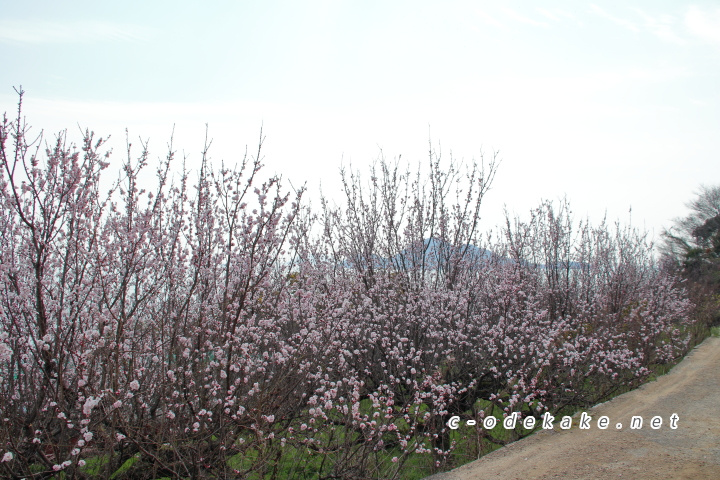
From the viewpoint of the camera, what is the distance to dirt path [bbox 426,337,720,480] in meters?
→ 4.84

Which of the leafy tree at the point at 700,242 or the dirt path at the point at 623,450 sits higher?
the leafy tree at the point at 700,242

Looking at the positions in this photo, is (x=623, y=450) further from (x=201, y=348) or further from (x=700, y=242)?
(x=700, y=242)

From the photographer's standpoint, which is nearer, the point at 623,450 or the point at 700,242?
the point at 623,450

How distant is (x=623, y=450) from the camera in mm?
5418

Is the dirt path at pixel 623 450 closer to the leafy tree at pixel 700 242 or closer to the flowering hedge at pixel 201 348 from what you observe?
the flowering hedge at pixel 201 348

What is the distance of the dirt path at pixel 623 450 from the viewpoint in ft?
15.9

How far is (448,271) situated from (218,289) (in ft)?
12.3

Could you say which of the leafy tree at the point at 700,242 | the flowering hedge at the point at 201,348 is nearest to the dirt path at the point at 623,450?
the flowering hedge at the point at 201,348

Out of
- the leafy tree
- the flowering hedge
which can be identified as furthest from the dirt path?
the leafy tree

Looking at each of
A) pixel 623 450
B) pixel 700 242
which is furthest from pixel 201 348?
pixel 700 242

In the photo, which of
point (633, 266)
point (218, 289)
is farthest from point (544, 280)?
point (218, 289)

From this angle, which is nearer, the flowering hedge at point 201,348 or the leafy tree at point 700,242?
the flowering hedge at point 201,348

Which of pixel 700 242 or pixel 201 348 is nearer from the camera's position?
pixel 201 348

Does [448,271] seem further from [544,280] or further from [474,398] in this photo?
[544,280]
